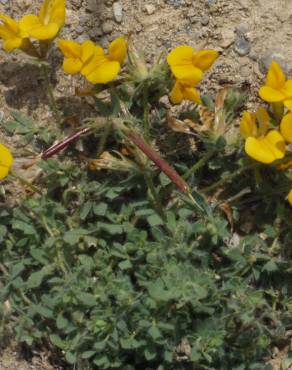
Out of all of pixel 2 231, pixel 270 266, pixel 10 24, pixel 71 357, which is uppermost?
pixel 10 24

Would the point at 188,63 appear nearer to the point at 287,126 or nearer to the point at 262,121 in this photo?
the point at 262,121

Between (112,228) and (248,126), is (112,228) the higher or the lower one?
the lower one

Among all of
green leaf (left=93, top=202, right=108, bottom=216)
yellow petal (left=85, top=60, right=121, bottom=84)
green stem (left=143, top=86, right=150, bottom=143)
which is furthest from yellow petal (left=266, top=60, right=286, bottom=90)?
green leaf (left=93, top=202, right=108, bottom=216)

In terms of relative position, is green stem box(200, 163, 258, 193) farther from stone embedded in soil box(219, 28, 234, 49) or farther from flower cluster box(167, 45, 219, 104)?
Result: stone embedded in soil box(219, 28, 234, 49)

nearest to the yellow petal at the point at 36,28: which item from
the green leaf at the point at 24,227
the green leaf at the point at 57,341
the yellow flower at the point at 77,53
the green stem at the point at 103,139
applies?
the yellow flower at the point at 77,53

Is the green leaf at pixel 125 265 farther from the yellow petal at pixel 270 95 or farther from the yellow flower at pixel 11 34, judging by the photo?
the yellow flower at pixel 11 34

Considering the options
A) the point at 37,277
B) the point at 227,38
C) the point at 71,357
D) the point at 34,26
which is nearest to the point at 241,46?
the point at 227,38

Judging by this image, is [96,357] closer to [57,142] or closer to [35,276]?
[35,276]

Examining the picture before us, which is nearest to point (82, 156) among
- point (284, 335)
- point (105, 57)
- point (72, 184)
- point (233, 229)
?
point (72, 184)
